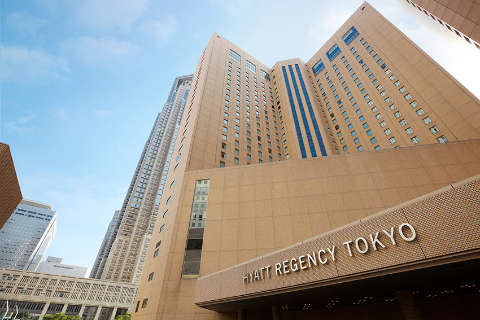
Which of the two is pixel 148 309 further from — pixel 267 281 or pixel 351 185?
pixel 351 185

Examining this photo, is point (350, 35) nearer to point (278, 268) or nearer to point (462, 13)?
point (462, 13)

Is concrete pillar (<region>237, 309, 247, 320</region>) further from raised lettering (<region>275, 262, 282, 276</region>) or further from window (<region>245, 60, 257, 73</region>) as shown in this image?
window (<region>245, 60, 257, 73</region>)

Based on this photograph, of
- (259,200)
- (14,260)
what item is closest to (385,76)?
(259,200)

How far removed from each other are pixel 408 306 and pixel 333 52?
75.7 metres

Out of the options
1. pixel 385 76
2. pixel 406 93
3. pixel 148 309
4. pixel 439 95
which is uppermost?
pixel 385 76

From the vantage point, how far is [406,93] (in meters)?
45.4

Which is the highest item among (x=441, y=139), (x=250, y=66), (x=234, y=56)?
(x=250, y=66)

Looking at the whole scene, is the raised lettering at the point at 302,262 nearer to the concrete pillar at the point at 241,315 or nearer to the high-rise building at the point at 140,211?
the concrete pillar at the point at 241,315

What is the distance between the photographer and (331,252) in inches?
408

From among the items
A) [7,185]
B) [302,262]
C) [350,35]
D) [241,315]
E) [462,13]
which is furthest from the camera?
[350,35]

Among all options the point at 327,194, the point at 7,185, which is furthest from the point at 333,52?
the point at 7,185

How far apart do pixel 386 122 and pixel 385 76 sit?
1236cm

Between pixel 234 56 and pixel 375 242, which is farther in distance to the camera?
pixel 234 56

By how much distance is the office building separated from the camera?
16297mm
